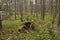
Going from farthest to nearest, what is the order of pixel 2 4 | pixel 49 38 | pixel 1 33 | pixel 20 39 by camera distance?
pixel 2 4 < pixel 1 33 < pixel 20 39 < pixel 49 38

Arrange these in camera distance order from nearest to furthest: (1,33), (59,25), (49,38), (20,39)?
1. (49,38)
2. (20,39)
3. (1,33)
4. (59,25)

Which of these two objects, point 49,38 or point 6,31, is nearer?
point 49,38

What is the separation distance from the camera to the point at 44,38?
28.1ft

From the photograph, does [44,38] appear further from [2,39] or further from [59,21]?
[59,21]

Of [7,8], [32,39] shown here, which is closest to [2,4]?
[7,8]

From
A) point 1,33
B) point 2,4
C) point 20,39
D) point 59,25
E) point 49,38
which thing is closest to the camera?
point 49,38

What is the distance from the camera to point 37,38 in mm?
8602

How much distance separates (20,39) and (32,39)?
71 centimetres

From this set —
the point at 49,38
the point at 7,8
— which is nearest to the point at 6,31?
the point at 7,8

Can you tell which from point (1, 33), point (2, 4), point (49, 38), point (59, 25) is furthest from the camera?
point (59, 25)

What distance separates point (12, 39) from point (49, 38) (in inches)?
71.5

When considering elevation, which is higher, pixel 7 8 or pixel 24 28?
pixel 7 8

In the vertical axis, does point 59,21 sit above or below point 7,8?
below

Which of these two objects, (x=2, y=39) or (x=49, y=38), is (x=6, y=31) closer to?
(x=2, y=39)
